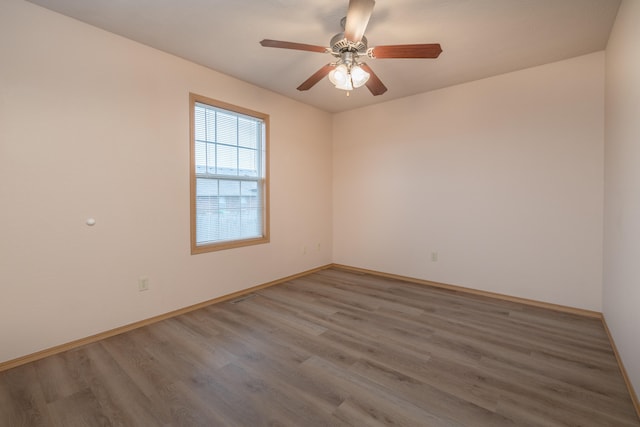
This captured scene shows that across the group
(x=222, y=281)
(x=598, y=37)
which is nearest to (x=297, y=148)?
(x=222, y=281)

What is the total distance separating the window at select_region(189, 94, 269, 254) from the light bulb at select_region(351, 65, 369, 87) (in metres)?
1.76

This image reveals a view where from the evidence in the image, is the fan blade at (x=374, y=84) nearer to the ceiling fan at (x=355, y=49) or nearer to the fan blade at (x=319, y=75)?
the ceiling fan at (x=355, y=49)

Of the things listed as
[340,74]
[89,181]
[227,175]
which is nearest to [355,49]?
[340,74]

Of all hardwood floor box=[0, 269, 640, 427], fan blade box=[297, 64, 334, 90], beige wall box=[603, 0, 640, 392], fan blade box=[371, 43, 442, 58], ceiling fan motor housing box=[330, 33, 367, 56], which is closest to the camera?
hardwood floor box=[0, 269, 640, 427]

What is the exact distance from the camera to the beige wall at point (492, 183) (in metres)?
2.84

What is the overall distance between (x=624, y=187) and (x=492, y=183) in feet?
4.60

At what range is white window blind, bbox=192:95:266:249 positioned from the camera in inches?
123

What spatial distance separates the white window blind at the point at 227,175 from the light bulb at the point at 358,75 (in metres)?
1.79

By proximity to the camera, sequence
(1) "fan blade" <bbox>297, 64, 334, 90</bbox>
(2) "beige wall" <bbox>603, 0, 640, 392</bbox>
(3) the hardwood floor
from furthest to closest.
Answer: (1) "fan blade" <bbox>297, 64, 334, 90</bbox>, (2) "beige wall" <bbox>603, 0, 640, 392</bbox>, (3) the hardwood floor

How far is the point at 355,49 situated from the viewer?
2016 mm

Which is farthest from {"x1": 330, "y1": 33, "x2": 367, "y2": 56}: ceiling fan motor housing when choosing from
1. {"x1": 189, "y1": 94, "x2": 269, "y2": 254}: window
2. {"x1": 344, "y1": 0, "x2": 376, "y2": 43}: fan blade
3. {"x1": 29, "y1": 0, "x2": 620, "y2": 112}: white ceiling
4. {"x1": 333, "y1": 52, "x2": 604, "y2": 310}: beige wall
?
{"x1": 333, "y1": 52, "x2": 604, "y2": 310}: beige wall

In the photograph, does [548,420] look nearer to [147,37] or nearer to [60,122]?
[60,122]

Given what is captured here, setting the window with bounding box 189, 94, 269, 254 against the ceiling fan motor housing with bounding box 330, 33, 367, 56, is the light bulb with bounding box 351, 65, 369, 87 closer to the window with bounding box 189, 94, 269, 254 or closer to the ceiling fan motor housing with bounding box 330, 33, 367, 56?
the ceiling fan motor housing with bounding box 330, 33, 367, 56

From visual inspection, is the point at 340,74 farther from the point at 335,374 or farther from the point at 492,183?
the point at 492,183
